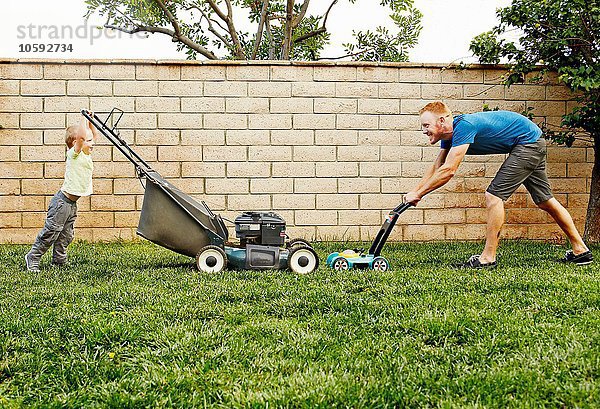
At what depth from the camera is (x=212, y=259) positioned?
5.04m

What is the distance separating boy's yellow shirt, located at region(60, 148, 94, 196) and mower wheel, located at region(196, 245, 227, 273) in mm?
1206

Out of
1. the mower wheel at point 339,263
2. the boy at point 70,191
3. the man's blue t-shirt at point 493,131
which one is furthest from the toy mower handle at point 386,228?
the boy at point 70,191

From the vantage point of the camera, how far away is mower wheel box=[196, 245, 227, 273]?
16.5 ft

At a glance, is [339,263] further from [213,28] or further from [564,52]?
[213,28]

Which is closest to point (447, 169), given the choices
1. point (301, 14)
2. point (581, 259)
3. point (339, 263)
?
point (339, 263)

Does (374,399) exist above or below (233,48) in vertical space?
below

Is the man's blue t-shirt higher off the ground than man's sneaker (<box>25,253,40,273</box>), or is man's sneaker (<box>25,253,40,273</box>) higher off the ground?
the man's blue t-shirt

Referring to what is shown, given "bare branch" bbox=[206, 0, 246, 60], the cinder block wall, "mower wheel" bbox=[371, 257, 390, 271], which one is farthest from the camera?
"bare branch" bbox=[206, 0, 246, 60]

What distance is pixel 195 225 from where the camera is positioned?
509 cm

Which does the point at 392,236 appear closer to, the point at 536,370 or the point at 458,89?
the point at 458,89

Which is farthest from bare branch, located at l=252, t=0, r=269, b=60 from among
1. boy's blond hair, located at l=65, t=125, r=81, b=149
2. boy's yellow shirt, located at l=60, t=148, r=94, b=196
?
boy's yellow shirt, located at l=60, t=148, r=94, b=196

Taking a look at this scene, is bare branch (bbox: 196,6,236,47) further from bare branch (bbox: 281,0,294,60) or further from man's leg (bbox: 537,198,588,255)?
man's leg (bbox: 537,198,588,255)

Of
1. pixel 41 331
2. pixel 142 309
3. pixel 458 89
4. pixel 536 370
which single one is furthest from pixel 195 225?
pixel 458 89

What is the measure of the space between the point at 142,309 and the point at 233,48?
8795 mm
